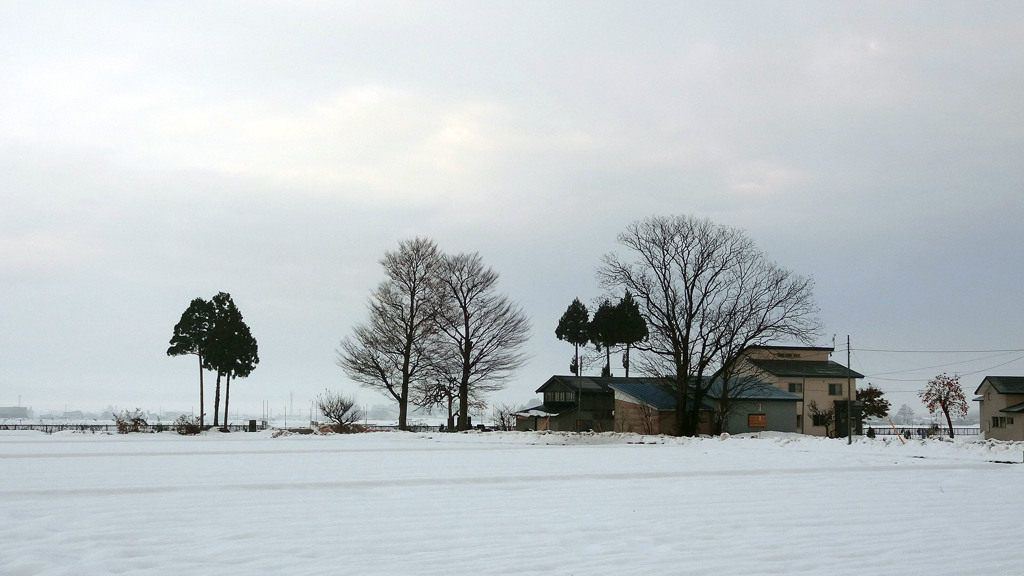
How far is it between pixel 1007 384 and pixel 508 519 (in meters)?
61.2

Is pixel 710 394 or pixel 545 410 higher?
pixel 710 394

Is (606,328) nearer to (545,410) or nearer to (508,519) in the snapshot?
(545,410)

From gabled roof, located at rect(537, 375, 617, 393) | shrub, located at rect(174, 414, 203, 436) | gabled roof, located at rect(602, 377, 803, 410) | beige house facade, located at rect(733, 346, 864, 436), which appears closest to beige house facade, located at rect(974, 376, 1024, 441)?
beige house facade, located at rect(733, 346, 864, 436)

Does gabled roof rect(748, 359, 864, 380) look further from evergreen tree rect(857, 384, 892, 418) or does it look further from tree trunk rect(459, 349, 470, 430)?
tree trunk rect(459, 349, 470, 430)

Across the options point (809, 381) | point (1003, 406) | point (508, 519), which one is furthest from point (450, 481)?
point (809, 381)

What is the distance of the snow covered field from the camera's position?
775cm

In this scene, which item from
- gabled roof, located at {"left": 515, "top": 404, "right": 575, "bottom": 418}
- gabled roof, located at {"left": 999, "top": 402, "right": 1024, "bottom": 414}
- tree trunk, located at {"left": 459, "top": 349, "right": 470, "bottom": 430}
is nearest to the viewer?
tree trunk, located at {"left": 459, "top": 349, "right": 470, "bottom": 430}

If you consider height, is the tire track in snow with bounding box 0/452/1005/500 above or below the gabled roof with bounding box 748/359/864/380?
below

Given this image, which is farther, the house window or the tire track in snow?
the house window

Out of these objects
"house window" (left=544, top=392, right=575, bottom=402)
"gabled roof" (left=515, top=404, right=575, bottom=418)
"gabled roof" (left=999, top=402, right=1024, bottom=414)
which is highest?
"house window" (left=544, top=392, right=575, bottom=402)

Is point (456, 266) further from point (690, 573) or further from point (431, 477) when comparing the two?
point (690, 573)

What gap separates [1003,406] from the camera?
59.2 metres

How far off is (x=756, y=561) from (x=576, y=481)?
854 centimetres

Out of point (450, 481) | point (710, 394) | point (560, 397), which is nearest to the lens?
point (450, 481)
